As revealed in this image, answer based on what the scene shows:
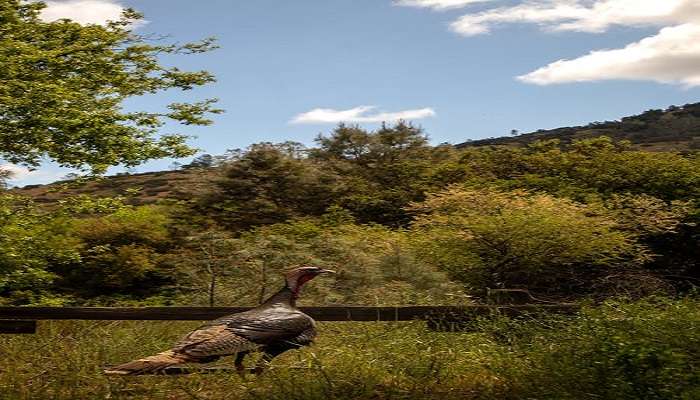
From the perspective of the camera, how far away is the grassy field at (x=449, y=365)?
222 inches

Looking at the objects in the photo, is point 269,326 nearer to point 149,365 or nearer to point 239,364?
point 239,364

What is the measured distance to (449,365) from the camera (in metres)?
6.88

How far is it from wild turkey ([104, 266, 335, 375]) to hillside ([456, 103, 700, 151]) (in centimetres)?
6113

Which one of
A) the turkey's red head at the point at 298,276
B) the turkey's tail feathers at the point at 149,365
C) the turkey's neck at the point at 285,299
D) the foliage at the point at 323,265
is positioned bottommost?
the foliage at the point at 323,265

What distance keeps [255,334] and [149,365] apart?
38.6 inches

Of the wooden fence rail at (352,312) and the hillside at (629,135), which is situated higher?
the hillside at (629,135)

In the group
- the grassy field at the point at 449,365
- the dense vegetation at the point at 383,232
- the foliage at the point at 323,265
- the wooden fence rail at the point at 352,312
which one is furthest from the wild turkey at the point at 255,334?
the foliage at the point at 323,265

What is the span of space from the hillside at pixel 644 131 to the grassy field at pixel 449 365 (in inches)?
2363

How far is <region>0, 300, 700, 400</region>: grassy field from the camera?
5.64 meters

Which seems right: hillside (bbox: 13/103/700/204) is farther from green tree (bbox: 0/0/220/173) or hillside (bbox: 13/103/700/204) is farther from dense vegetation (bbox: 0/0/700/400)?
green tree (bbox: 0/0/220/173)

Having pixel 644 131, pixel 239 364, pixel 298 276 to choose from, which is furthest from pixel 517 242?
pixel 644 131

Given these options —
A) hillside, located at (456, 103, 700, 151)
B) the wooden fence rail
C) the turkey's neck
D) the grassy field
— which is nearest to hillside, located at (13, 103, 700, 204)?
hillside, located at (456, 103, 700, 151)

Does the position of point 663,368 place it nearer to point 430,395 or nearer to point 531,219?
point 430,395

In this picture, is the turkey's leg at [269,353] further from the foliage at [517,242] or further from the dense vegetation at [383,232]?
the foliage at [517,242]
